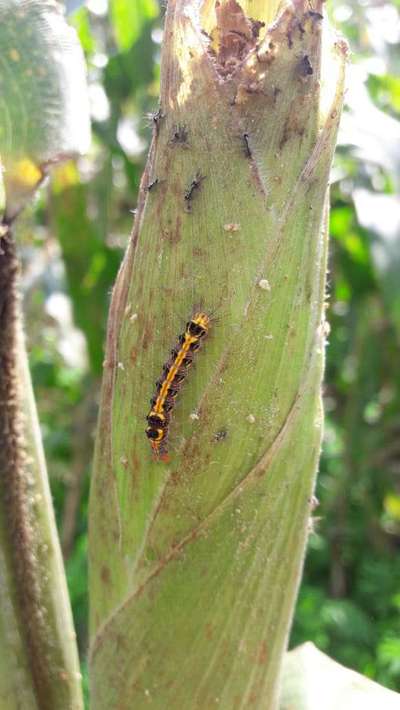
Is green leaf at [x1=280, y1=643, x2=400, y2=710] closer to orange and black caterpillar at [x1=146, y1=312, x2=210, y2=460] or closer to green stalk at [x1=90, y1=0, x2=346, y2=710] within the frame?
green stalk at [x1=90, y1=0, x2=346, y2=710]

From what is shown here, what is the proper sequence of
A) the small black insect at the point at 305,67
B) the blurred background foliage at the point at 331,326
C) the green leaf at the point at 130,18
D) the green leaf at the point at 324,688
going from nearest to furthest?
the small black insect at the point at 305,67 < the green leaf at the point at 324,688 < the green leaf at the point at 130,18 < the blurred background foliage at the point at 331,326

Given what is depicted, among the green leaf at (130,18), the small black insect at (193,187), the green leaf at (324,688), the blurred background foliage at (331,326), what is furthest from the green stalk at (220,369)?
the green leaf at (130,18)

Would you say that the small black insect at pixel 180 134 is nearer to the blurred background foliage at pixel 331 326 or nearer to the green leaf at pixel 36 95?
the green leaf at pixel 36 95

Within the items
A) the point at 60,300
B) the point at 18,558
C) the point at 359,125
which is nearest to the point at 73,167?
the point at 60,300

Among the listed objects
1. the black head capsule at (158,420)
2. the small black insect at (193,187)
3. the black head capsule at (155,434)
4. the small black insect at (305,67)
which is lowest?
the black head capsule at (155,434)

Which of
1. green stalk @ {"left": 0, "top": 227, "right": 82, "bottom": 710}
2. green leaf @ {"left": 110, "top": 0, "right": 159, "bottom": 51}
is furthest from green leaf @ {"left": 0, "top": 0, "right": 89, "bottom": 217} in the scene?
green leaf @ {"left": 110, "top": 0, "right": 159, "bottom": 51}

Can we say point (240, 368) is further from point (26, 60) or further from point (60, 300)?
point (60, 300)
